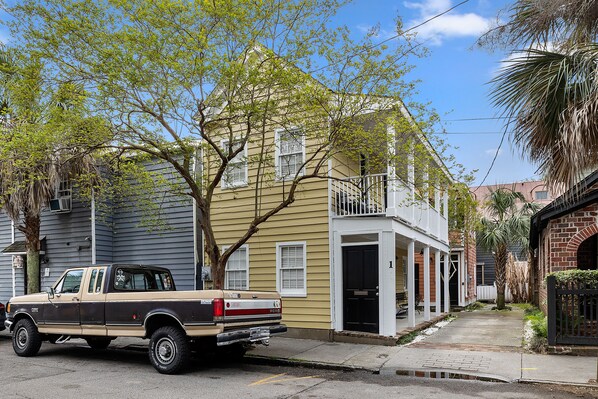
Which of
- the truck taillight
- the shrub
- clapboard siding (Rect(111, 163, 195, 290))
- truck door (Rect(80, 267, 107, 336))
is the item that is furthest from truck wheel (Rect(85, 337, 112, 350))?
the shrub

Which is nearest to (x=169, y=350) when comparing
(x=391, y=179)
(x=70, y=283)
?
(x=70, y=283)

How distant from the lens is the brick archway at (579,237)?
1241cm

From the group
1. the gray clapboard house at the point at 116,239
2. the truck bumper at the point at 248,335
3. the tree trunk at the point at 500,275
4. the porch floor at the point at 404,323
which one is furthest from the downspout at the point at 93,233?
the tree trunk at the point at 500,275

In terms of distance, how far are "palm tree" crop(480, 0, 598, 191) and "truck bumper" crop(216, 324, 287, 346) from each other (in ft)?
17.5

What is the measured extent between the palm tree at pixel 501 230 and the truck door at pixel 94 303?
15.3 meters

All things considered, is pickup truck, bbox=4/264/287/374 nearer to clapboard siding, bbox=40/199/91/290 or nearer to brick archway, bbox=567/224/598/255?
clapboard siding, bbox=40/199/91/290

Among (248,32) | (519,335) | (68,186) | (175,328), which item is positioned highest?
(248,32)

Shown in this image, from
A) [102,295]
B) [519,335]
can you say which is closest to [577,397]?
[519,335]

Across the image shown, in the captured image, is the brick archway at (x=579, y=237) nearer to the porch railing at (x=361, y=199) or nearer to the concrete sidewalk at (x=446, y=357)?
the concrete sidewalk at (x=446, y=357)

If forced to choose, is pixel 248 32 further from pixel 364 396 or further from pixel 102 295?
pixel 364 396

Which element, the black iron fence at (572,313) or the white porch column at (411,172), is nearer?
the black iron fence at (572,313)

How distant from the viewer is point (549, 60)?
7387 mm

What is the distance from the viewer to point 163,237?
1580cm

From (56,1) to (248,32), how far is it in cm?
357
